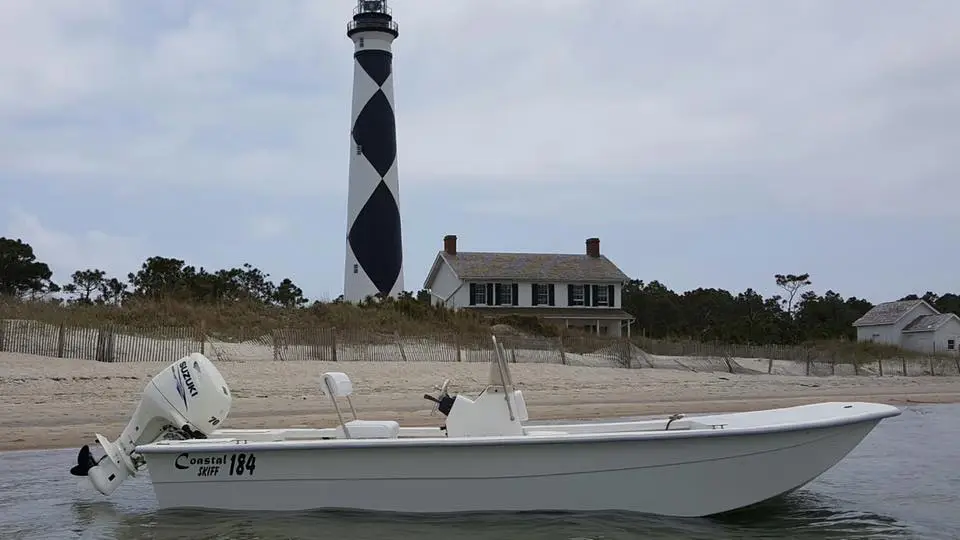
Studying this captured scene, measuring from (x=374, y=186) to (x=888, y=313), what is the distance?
1121 inches

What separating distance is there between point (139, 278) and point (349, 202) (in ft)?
31.4

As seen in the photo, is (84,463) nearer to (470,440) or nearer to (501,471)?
(470,440)

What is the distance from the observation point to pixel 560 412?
1883 cm

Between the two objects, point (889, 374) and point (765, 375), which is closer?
point (765, 375)

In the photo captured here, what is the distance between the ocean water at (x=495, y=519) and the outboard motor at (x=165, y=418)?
0.41 meters

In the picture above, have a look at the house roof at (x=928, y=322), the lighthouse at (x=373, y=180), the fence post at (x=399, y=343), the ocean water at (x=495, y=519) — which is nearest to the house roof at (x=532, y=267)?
the lighthouse at (x=373, y=180)

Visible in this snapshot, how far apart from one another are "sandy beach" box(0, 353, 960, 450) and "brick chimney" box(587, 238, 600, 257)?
16.6m

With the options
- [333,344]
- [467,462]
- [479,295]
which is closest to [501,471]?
[467,462]

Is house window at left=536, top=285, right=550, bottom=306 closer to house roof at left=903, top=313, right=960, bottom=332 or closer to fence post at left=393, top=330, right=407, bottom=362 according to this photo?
fence post at left=393, top=330, right=407, bottom=362

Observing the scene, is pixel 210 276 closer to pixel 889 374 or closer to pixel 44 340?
pixel 44 340

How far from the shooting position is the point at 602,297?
42.4 m

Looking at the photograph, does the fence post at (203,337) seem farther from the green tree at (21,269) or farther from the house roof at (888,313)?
the house roof at (888,313)

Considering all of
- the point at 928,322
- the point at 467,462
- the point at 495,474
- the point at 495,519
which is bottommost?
the point at 495,519

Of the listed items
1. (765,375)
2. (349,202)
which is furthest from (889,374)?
(349,202)
